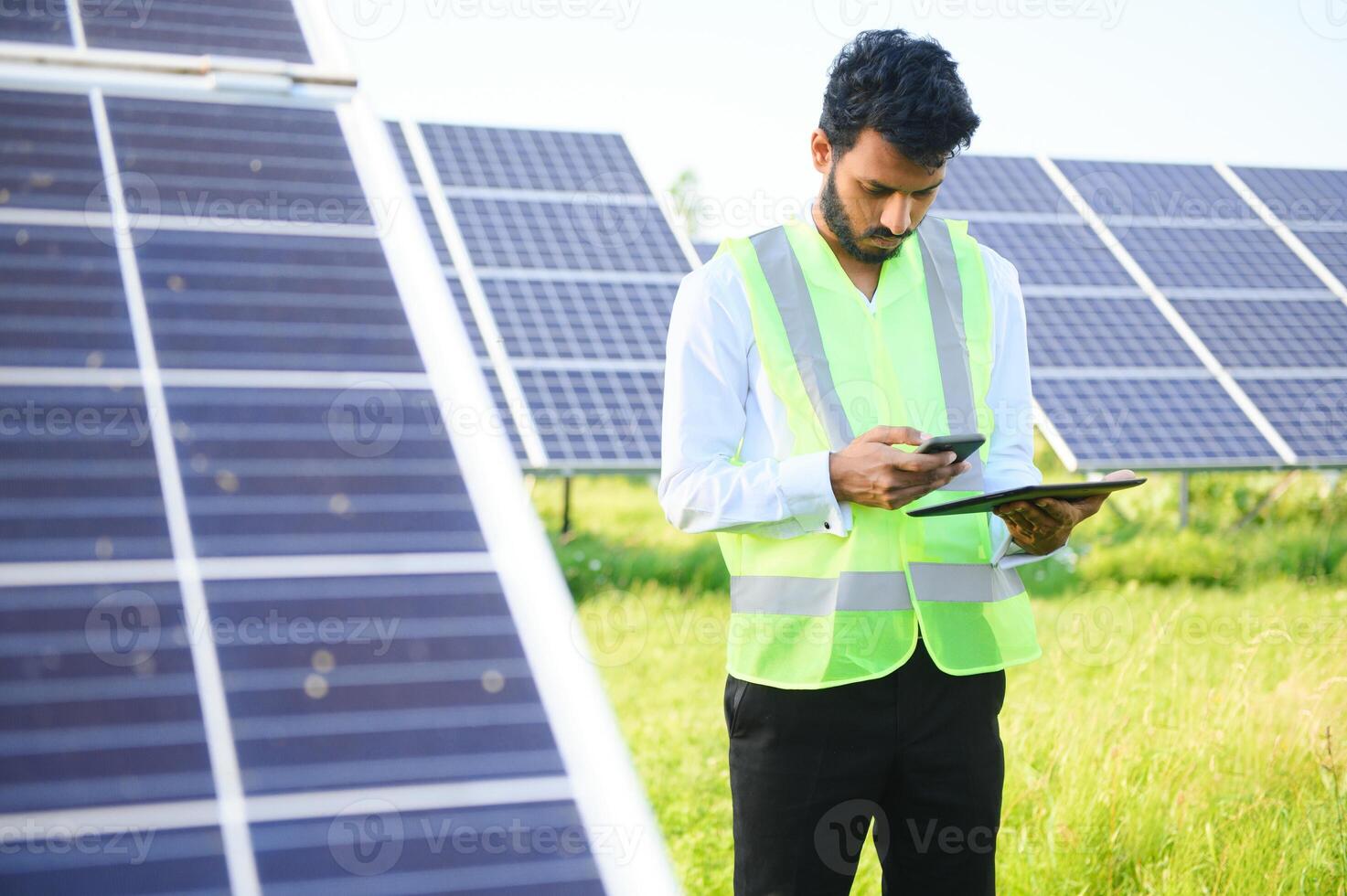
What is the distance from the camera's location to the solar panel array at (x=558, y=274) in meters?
8.08

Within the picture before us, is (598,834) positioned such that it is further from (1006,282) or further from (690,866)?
(690,866)

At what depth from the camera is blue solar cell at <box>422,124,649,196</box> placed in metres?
10.4

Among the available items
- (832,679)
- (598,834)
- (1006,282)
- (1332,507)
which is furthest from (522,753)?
(1332,507)

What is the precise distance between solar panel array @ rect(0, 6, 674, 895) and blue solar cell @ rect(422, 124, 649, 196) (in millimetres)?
7860

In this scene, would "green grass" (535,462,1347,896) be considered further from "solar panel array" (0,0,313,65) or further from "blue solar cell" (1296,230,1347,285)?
"solar panel array" (0,0,313,65)

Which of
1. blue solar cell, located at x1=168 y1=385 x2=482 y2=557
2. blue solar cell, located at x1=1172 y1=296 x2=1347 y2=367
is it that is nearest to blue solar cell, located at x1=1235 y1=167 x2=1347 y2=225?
blue solar cell, located at x1=1172 y1=296 x2=1347 y2=367

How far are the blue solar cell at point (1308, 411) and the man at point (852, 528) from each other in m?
7.01

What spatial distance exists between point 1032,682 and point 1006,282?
4322 millimetres

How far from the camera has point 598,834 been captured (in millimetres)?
1693

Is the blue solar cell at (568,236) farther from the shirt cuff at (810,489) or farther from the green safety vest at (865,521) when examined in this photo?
the shirt cuff at (810,489)

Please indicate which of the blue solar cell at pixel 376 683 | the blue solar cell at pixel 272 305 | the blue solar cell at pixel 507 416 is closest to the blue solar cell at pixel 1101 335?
the blue solar cell at pixel 507 416

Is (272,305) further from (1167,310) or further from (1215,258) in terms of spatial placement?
(1215,258)

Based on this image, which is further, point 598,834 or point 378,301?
point 378,301

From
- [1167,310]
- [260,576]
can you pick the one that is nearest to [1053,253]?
[1167,310]
